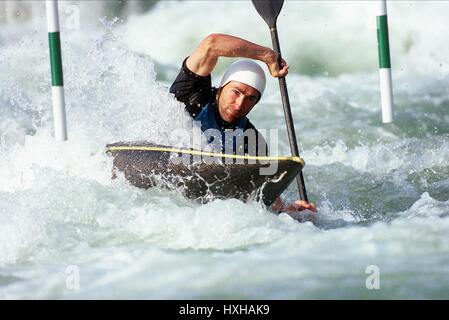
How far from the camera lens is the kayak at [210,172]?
4562mm

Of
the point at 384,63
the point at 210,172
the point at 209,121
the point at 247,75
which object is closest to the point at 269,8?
the point at 247,75

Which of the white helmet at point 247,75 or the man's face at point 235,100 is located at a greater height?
the white helmet at point 247,75

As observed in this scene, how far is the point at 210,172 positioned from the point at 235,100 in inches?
18.5

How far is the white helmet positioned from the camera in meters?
4.89

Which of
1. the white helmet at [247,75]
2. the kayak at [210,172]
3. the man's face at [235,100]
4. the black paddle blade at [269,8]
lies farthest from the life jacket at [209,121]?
the black paddle blade at [269,8]

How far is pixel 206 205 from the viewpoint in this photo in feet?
15.0

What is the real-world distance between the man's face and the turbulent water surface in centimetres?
22

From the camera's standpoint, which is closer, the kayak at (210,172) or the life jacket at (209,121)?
the kayak at (210,172)

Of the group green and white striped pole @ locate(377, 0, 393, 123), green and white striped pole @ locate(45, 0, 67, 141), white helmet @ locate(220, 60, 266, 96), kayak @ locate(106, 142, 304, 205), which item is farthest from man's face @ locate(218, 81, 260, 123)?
green and white striped pole @ locate(45, 0, 67, 141)

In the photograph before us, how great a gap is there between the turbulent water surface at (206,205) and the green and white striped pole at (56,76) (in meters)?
0.49

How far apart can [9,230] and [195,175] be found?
0.96 meters

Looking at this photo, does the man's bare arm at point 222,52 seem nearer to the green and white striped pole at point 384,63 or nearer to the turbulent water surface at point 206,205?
the turbulent water surface at point 206,205

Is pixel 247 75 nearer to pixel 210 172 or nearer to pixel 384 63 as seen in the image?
pixel 210 172
